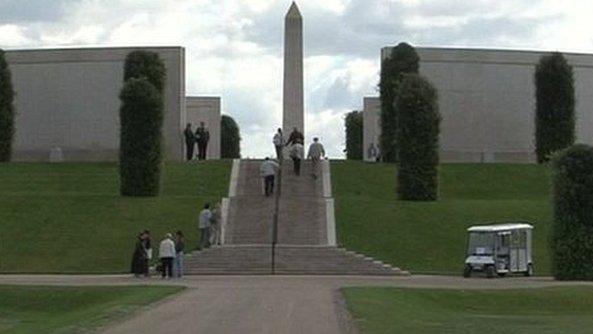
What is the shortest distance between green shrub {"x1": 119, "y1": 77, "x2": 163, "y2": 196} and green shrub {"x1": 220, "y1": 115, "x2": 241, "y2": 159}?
4794 centimetres

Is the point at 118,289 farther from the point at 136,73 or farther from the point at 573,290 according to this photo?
the point at 136,73

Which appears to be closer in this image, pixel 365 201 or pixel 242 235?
Answer: pixel 242 235

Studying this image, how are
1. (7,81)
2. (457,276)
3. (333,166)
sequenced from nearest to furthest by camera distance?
1. (457,276)
2. (333,166)
3. (7,81)

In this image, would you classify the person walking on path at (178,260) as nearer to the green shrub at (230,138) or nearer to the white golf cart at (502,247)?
the white golf cart at (502,247)

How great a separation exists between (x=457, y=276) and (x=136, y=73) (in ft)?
84.6

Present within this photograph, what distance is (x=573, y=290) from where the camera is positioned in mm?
31625

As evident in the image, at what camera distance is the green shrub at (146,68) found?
6053 cm

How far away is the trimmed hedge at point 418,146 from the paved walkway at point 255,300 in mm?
11149

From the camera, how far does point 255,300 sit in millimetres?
27719

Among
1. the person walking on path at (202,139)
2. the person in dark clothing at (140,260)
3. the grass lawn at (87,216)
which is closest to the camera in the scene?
the person in dark clothing at (140,260)

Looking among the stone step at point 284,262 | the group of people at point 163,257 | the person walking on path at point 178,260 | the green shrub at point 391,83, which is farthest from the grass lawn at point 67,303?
the green shrub at point 391,83

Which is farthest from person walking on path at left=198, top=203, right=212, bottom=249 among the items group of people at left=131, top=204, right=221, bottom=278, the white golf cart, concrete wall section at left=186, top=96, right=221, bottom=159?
concrete wall section at left=186, top=96, right=221, bottom=159

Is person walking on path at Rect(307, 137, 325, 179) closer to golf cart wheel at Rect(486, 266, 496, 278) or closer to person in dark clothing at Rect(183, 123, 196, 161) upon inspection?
person in dark clothing at Rect(183, 123, 196, 161)

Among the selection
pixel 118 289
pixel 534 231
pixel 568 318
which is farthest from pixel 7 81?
pixel 568 318
